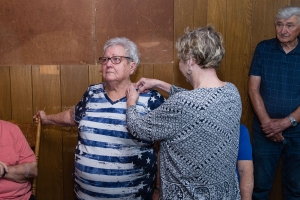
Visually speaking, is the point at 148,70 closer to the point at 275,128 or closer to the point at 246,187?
the point at 275,128

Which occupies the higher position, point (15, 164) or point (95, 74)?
point (95, 74)

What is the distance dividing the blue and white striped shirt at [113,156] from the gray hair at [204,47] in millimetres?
524

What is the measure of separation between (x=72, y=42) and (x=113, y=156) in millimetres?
922

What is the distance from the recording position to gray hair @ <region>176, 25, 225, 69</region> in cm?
152

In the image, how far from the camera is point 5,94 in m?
2.42

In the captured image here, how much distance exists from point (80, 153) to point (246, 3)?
1534 millimetres

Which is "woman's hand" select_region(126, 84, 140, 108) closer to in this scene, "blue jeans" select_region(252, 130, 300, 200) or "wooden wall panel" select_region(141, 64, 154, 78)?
"wooden wall panel" select_region(141, 64, 154, 78)

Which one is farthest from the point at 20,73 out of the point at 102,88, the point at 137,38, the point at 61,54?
the point at 137,38

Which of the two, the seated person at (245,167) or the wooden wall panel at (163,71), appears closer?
the seated person at (245,167)

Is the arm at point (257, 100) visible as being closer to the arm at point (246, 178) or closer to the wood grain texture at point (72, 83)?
the arm at point (246, 178)

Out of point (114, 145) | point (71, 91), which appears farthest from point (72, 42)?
point (114, 145)

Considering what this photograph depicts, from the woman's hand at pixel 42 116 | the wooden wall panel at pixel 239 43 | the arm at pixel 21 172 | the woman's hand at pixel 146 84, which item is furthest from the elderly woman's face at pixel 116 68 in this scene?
the wooden wall panel at pixel 239 43

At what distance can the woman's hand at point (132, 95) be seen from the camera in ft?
5.98

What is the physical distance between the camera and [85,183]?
6.41ft
